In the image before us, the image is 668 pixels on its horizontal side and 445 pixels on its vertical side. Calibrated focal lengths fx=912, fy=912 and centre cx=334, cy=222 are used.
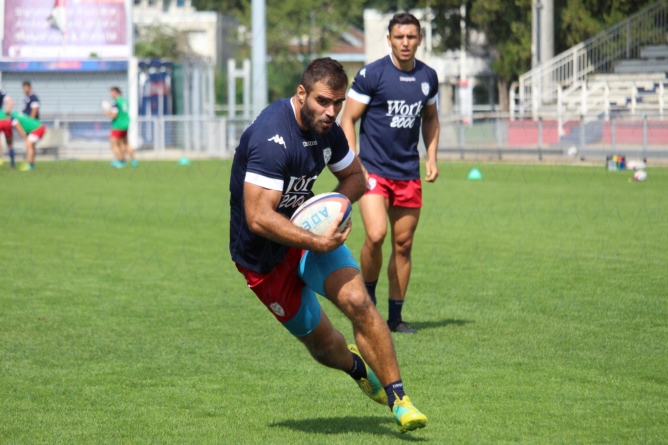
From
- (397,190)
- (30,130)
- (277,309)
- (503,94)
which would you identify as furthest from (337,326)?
(503,94)

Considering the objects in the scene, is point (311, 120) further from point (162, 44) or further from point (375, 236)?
point (162, 44)

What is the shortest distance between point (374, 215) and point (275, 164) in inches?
101

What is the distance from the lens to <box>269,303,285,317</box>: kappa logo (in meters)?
4.79

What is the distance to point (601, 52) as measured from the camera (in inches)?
1278

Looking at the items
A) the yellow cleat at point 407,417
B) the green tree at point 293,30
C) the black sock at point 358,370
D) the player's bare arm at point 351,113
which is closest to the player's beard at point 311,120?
the black sock at point 358,370

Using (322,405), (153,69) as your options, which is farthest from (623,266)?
(153,69)

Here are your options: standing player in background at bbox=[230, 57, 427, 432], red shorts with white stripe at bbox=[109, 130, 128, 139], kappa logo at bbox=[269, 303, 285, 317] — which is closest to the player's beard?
standing player in background at bbox=[230, 57, 427, 432]

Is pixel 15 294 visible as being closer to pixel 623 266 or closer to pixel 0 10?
pixel 623 266

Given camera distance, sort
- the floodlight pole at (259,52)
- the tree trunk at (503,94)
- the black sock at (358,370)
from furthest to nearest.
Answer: the tree trunk at (503,94) < the floodlight pole at (259,52) < the black sock at (358,370)

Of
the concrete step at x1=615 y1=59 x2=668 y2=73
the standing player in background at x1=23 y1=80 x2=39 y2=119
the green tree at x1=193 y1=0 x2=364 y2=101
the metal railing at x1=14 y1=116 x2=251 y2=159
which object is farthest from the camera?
the green tree at x1=193 y1=0 x2=364 y2=101

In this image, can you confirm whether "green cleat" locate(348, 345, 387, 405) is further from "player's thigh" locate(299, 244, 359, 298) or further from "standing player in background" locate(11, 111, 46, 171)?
"standing player in background" locate(11, 111, 46, 171)

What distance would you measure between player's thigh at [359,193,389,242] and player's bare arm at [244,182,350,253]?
2.43 metres

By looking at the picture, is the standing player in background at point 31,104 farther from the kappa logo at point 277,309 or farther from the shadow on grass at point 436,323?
the kappa logo at point 277,309

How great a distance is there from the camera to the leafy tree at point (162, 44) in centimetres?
5101
